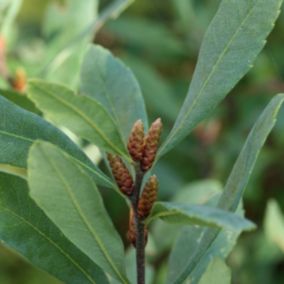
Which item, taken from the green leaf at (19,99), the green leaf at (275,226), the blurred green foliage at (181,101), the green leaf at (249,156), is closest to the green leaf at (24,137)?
the green leaf at (249,156)

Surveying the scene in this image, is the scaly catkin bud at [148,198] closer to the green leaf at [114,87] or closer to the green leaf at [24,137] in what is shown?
the green leaf at [24,137]

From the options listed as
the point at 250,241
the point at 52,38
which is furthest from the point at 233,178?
the point at 250,241

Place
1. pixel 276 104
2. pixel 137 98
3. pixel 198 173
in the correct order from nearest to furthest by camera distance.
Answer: pixel 276 104 < pixel 137 98 < pixel 198 173

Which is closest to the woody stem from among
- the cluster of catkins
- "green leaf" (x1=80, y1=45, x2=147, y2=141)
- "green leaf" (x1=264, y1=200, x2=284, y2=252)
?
the cluster of catkins

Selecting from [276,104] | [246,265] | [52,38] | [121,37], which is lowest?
[246,265]

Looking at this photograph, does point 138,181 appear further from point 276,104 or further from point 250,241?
point 250,241

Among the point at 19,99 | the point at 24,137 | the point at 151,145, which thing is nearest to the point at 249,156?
the point at 151,145

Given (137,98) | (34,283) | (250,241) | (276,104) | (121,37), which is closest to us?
(276,104)

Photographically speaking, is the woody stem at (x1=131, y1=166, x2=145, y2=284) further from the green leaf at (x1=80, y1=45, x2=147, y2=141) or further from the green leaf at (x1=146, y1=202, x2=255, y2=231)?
the green leaf at (x1=80, y1=45, x2=147, y2=141)
